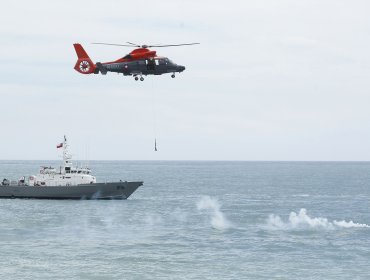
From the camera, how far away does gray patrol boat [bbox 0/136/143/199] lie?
110188mm

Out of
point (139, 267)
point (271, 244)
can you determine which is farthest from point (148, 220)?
point (139, 267)

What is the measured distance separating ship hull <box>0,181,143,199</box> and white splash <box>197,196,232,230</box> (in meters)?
13.8

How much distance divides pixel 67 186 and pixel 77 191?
2103 mm

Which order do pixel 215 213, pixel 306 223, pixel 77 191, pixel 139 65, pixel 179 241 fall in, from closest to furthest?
pixel 139 65, pixel 179 241, pixel 306 223, pixel 215 213, pixel 77 191

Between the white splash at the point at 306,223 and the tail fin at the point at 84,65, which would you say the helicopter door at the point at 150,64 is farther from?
the white splash at the point at 306,223

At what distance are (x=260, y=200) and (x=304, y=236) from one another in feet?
178

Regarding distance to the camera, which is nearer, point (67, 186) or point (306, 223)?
point (306, 223)

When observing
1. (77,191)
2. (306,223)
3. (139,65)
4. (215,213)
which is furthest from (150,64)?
(77,191)

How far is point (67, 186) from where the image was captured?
4345 inches

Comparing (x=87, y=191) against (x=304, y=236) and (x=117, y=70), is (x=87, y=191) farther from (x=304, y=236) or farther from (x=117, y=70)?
(x=117, y=70)

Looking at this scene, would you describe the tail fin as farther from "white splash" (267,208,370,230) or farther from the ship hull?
the ship hull

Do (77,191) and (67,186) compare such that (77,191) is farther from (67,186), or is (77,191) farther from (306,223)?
(306,223)

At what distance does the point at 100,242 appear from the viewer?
234ft

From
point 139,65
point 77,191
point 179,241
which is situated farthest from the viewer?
point 77,191
